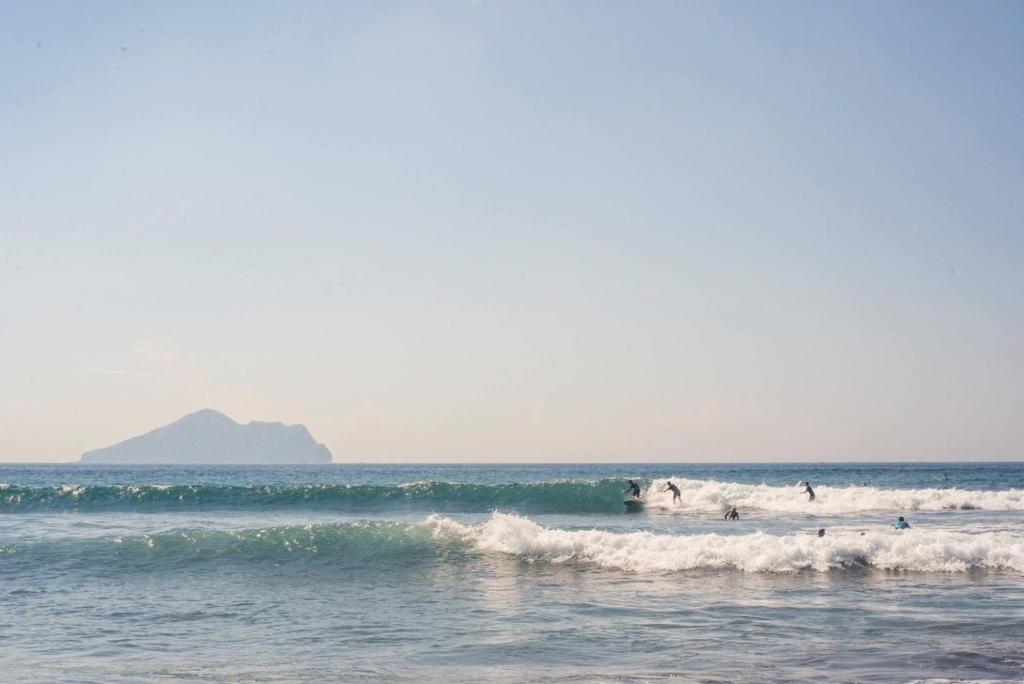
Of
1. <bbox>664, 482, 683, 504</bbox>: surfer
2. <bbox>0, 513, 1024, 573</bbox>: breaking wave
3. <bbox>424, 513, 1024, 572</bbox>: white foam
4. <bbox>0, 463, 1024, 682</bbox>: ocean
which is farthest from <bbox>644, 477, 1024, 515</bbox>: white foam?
<bbox>424, 513, 1024, 572</bbox>: white foam

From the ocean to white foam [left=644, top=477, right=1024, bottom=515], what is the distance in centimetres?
832

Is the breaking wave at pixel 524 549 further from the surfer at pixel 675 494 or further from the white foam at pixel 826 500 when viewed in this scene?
the surfer at pixel 675 494

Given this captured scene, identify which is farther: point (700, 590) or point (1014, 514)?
point (1014, 514)

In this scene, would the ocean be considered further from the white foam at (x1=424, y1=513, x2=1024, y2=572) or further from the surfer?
the surfer

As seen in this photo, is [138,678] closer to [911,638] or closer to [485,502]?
[911,638]

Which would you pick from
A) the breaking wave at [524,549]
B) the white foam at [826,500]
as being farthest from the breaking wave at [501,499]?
the breaking wave at [524,549]

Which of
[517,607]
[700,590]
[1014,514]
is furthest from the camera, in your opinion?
[1014,514]

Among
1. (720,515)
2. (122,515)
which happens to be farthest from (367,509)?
(720,515)

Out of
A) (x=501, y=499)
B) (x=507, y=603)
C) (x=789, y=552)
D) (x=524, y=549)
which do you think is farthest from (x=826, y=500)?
(x=507, y=603)

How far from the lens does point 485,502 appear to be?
164ft

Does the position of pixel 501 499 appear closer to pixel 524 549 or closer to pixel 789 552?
pixel 524 549

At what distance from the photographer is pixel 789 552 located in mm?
22750

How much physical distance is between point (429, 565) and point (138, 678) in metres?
12.4

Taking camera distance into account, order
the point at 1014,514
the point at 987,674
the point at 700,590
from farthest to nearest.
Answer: the point at 1014,514, the point at 700,590, the point at 987,674
